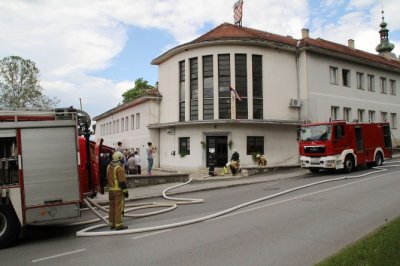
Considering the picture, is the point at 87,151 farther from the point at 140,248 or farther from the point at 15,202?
the point at 140,248

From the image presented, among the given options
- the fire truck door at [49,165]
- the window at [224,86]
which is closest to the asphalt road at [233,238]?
the fire truck door at [49,165]

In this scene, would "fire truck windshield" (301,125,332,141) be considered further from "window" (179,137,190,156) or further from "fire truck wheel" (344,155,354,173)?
"window" (179,137,190,156)

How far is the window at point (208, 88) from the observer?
91.3ft

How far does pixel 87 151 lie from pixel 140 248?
10.8ft

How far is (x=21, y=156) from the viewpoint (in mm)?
8305

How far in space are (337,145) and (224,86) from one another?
32.7 ft

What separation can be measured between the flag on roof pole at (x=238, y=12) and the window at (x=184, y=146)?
38.2 feet

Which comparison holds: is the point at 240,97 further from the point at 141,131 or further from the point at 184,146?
the point at 141,131

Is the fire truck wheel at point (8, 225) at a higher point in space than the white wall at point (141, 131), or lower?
lower

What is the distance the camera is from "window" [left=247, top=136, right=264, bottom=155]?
2736 cm

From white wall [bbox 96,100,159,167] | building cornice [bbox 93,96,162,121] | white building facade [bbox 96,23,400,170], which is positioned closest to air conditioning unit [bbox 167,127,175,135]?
white building facade [bbox 96,23,400,170]

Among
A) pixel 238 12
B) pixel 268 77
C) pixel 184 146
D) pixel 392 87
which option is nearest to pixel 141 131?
pixel 184 146

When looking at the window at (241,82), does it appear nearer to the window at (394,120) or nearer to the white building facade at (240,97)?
the white building facade at (240,97)

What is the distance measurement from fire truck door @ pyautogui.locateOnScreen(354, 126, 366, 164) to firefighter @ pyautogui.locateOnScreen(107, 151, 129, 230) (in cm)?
1562
